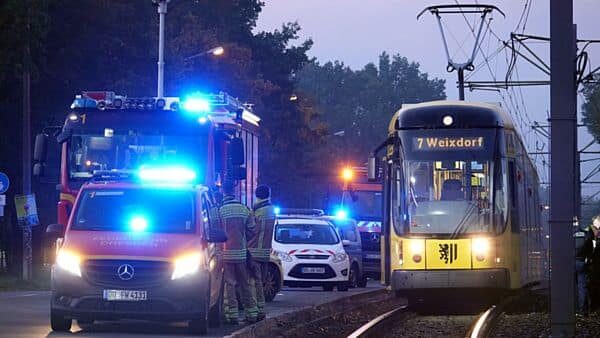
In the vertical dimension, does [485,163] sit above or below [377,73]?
below

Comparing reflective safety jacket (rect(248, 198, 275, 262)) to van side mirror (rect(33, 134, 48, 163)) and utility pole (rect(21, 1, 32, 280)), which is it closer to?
van side mirror (rect(33, 134, 48, 163))

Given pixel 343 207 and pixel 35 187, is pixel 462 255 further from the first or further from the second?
pixel 35 187

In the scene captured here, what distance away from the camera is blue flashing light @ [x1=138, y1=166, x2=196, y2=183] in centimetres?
2056

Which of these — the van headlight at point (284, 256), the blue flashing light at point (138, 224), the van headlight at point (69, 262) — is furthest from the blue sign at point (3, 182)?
the van headlight at point (69, 262)

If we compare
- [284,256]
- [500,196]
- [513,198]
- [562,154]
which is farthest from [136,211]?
[284,256]

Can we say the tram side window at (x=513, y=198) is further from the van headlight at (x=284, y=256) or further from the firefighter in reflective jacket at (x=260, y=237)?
the van headlight at (x=284, y=256)

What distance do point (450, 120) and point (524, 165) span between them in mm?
3927

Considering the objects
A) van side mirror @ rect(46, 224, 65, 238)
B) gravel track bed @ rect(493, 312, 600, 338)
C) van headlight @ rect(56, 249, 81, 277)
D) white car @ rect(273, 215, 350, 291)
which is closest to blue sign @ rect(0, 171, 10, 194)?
white car @ rect(273, 215, 350, 291)

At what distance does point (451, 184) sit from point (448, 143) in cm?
83

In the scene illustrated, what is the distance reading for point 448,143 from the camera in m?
25.6

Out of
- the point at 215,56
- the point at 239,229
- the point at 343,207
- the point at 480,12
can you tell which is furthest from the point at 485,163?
the point at 215,56

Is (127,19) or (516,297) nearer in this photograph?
(516,297)

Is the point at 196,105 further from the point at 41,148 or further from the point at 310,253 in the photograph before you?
the point at 310,253

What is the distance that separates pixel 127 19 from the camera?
191 feet
